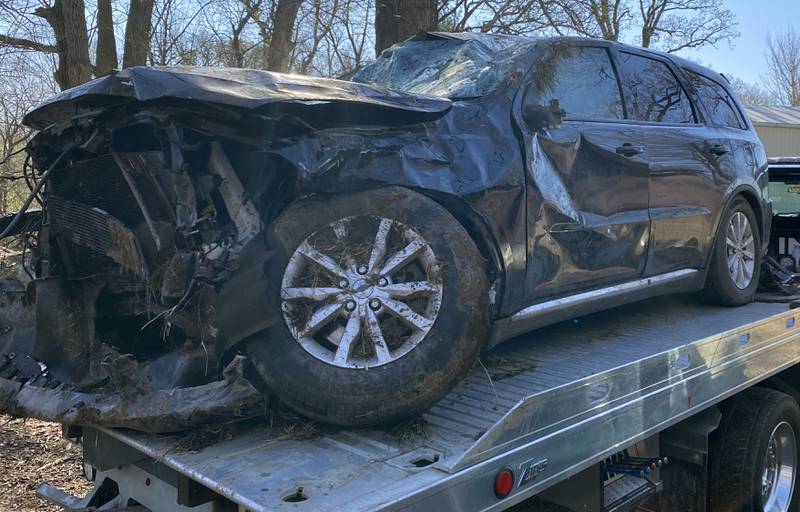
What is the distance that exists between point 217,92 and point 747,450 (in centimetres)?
340

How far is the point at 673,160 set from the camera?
4.33m

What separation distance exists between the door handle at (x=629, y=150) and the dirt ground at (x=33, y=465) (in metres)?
3.67

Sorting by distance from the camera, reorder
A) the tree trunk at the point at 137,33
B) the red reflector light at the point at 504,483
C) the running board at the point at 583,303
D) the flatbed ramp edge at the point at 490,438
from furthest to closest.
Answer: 1. the tree trunk at the point at 137,33
2. the running board at the point at 583,303
3. the red reflector light at the point at 504,483
4. the flatbed ramp edge at the point at 490,438

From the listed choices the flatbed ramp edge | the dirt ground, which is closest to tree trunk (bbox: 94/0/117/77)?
the dirt ground

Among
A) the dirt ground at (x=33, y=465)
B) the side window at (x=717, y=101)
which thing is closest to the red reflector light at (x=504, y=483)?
the dirt ground at (x=33, y=465)

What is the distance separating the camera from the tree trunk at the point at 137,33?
35.5 feet

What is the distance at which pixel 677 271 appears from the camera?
445cm

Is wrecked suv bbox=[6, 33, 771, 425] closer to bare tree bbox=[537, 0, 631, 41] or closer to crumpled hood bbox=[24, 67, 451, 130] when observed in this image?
crumpled hood bbox=[24, 67, 451, 130]

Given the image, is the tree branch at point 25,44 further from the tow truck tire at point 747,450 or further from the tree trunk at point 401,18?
the tow truck tire at point 747,450

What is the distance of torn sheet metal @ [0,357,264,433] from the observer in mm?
2537

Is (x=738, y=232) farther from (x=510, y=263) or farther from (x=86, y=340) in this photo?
(x=86, y=340)

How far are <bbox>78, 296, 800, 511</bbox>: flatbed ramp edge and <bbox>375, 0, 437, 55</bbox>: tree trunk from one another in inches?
271

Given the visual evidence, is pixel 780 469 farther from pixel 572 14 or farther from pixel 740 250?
pixel 572 14

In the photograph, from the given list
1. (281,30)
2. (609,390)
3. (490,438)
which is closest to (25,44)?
(281,30)
